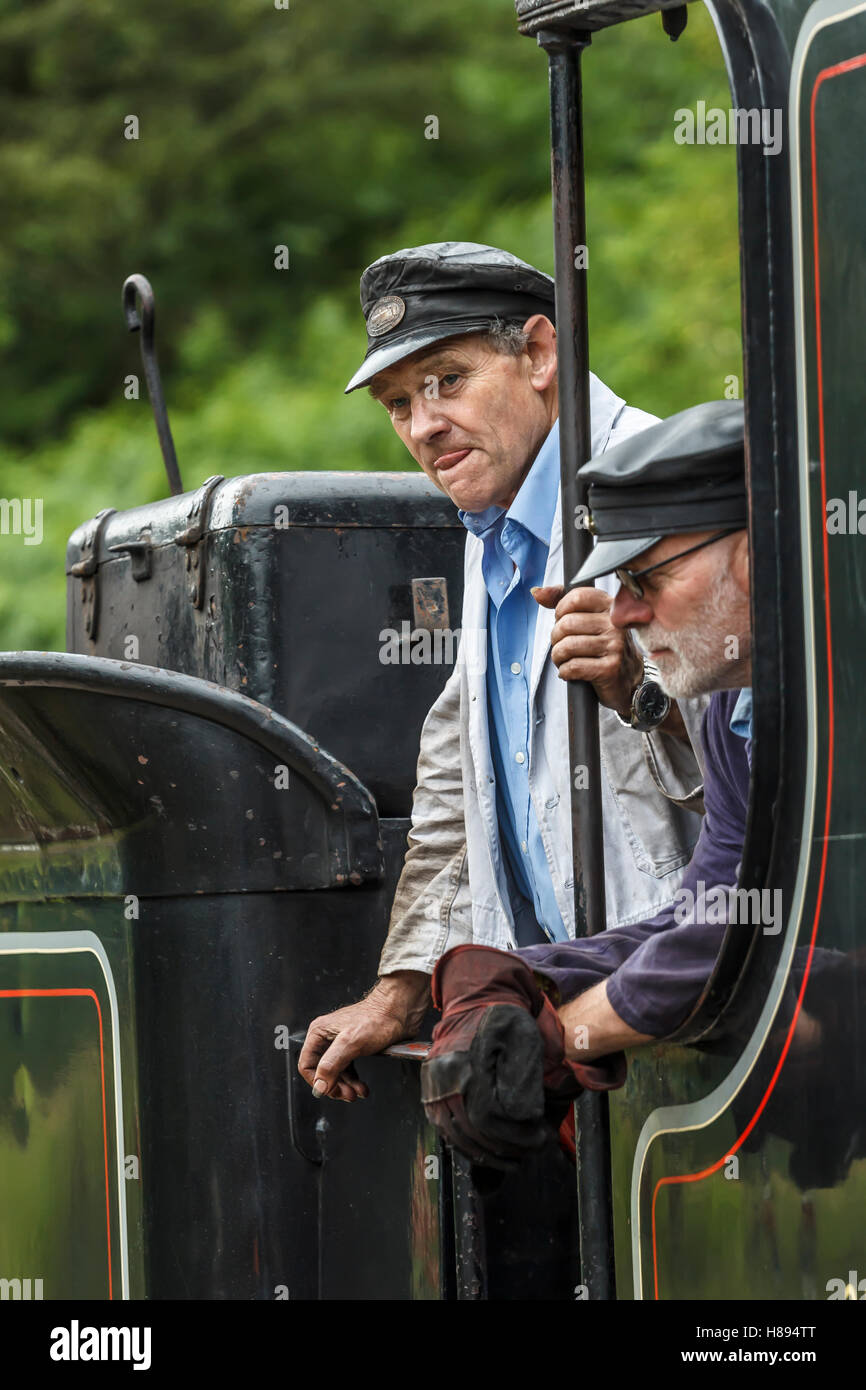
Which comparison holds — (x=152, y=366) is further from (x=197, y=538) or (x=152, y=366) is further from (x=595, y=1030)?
(x=595, y=1030)

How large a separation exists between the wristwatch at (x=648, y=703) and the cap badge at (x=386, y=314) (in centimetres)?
75

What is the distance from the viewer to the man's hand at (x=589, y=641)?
200 cm

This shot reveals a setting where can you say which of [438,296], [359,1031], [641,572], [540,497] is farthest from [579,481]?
[359,1031]

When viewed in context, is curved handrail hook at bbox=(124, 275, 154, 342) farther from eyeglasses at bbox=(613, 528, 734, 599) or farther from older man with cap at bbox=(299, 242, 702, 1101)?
eyeglasses at bbox=(613, 528, 734, 599)

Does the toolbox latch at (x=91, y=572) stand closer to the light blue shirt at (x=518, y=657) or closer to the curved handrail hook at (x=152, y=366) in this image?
the curved handrail hook at (x=152, y=366)

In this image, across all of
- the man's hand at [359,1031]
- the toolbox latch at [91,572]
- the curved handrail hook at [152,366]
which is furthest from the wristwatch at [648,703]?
the toolbox latch at [91,572]

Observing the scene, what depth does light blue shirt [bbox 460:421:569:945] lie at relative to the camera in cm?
247

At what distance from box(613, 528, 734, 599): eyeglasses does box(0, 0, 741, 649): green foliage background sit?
774cm

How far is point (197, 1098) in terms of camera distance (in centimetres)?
265

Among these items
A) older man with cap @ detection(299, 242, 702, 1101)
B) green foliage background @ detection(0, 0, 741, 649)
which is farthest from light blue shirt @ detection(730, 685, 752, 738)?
green foliage background @ detection(0, 0, 741, 649)

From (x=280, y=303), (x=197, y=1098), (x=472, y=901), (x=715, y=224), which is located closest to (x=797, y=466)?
(x=472, y=901)

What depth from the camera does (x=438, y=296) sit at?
2.56 m
